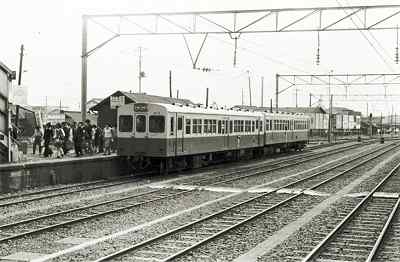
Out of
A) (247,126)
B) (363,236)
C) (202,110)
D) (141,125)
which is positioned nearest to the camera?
(363,236)

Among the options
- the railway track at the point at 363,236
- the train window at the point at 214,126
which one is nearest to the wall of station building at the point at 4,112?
the train window at the point at 214,126

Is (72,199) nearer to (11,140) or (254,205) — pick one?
(254,205)

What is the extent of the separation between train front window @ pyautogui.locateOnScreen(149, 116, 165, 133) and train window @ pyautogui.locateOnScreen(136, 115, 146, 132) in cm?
32

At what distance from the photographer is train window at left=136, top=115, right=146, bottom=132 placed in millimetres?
22094

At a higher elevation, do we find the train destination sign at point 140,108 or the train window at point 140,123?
the train destination sign at point 140,108

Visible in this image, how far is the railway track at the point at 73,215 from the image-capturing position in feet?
35.6

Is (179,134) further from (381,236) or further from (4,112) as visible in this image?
(381,236)

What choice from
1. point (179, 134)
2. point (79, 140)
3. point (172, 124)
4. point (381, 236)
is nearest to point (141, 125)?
point (172, 124)

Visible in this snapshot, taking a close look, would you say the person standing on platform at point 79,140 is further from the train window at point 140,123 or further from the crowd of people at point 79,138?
the train window at point 140,123

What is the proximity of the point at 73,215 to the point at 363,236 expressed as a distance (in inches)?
224

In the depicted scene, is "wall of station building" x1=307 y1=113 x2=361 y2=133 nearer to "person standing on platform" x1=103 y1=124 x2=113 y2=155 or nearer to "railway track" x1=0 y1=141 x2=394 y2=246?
Result: "person standing on platform" x1=103 y1=124 x2=113 y2=155

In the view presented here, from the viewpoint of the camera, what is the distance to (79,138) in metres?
23.0

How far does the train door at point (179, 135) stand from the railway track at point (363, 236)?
322 inches

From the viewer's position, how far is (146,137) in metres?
21.8
